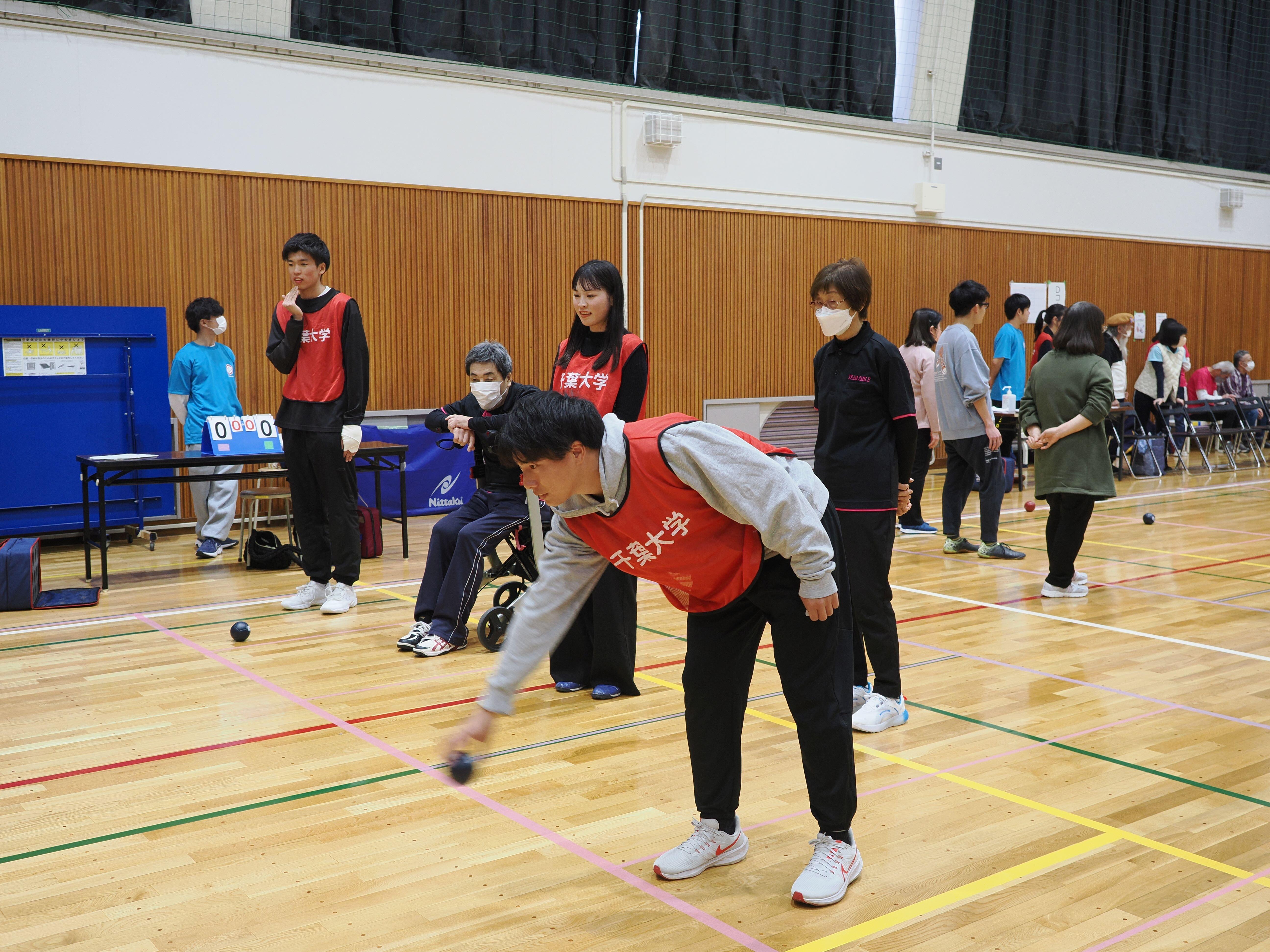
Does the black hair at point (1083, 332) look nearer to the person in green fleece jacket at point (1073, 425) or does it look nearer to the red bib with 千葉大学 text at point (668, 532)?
the person in green fleece jacket at point (1073, 425)

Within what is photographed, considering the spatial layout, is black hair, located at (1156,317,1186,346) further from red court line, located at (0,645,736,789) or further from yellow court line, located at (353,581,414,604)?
red court line, located at (0,645,736,789)

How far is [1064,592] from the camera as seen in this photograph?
5688 mm

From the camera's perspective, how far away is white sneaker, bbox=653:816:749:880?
2.58 metres

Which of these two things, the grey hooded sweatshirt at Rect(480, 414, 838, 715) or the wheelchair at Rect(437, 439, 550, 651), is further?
the wheelchair at Rect(437, 439, 550, 651)

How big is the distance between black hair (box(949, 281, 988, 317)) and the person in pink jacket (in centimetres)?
59

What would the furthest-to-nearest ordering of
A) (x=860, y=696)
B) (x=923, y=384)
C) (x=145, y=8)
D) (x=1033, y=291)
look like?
(x=1033, y=291), (x=145, y=8), (x=923, y=384), (x=860, y=696)

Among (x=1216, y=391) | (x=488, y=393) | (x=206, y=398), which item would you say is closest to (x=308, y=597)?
(x=488, y=393)

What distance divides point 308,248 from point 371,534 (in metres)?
2.40

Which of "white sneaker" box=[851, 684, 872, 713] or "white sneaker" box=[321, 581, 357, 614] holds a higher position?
"white sneaker" box=[851, 684, 872, 713]

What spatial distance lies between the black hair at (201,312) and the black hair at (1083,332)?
519 cm

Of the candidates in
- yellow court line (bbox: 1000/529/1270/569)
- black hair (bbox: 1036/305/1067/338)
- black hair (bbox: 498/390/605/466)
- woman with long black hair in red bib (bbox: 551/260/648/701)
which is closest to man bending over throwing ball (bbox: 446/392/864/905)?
black hair (bbox: 498/390/605/466)

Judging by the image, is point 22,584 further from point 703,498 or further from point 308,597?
point 703,498

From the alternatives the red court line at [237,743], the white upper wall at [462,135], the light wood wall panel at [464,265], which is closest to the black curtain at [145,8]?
the white upper wall at [462,135]

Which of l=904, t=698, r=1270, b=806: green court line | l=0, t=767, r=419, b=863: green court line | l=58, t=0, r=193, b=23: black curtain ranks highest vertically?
l=58, t=0, r=193, b=23: black curtain
